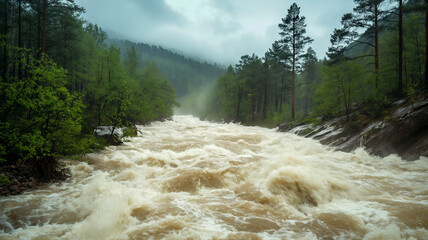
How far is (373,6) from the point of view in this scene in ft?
55.3

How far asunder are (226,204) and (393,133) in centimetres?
1138

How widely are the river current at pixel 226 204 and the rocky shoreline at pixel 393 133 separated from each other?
1527mm

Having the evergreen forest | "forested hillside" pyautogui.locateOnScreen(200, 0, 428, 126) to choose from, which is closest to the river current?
the evergreen forest

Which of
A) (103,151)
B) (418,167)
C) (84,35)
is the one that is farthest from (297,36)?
(84,35)

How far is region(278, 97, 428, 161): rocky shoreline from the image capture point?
33.3ft

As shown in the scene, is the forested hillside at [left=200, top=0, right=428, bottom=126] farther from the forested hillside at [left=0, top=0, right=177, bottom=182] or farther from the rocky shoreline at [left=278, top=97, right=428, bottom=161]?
the forested hillside at [left=0, top=0, right=177, bottom=182]

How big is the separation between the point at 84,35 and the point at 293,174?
35908mm

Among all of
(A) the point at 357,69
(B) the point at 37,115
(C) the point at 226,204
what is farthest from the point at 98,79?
(A) the point at 357,69

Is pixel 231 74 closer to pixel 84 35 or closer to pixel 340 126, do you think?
pixel 84 35

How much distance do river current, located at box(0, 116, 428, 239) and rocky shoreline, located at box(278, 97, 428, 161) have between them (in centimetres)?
153

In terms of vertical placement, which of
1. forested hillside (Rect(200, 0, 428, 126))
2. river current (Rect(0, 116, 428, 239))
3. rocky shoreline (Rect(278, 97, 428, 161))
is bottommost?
river current (Rect(0, 116, 428, 239))

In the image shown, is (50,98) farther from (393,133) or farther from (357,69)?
(357,69)

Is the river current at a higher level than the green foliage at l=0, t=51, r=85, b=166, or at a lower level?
lower

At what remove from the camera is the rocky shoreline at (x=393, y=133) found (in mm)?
10156
